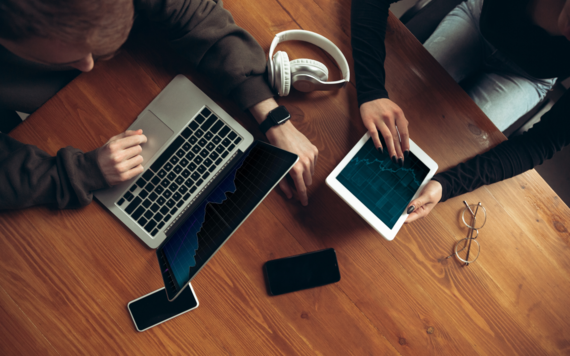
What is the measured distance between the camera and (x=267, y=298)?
0.71 meters

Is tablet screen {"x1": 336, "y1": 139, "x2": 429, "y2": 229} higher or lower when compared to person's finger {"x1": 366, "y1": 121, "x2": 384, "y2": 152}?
lower

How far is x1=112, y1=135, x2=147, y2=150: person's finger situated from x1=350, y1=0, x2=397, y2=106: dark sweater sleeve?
0.55 m

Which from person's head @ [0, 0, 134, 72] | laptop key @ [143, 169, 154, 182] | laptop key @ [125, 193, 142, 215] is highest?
person's head @ [0, 0, 134, 72]

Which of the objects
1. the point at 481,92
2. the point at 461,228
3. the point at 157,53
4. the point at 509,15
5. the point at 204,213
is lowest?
the point at 461,228

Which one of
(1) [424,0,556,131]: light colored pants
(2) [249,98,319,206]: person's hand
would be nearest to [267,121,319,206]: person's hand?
(2) [249,98,319,206]: person's hand

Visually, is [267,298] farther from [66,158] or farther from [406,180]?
[66,158]

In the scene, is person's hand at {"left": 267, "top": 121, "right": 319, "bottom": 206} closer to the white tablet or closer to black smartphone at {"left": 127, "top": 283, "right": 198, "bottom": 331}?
the white tablet

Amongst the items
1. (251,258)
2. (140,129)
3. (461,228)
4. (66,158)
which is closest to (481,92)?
(461,228)

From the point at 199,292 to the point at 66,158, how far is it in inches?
16.9

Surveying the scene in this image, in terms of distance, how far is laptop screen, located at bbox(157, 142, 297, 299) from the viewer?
510 millimetres

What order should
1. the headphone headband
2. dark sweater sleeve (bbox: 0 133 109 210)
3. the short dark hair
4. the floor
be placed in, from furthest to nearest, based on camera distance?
the floor → the headphone headband → dark sweater sleeve (bbox: 0 133 109 210) → the short dark hair

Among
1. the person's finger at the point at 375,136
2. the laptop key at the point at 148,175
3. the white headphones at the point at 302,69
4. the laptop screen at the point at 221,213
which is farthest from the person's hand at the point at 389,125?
the laptop key at the point at 148,175

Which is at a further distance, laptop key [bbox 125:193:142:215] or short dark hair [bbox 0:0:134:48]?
laptop key [bbox 125:193:142:215]

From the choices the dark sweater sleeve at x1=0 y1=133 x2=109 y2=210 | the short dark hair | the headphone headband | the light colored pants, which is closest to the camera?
the short dark hair
